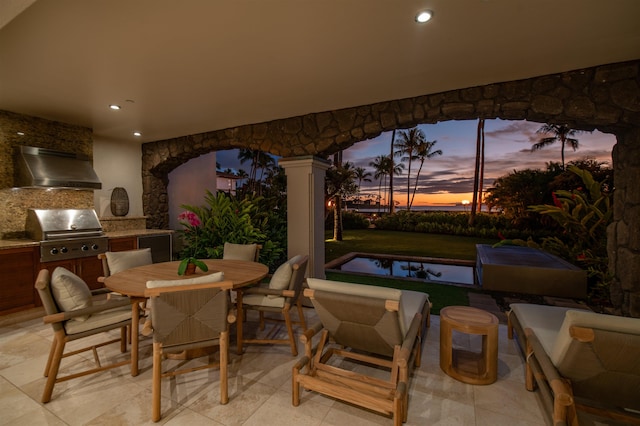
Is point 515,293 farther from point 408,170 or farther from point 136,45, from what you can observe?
point 408,170

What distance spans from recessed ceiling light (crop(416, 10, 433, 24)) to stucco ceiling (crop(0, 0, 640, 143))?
0.05m

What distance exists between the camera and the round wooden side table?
2.22 metres

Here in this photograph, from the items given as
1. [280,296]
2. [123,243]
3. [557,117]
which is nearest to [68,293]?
[280,296]

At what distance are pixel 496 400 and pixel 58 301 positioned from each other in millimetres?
3308

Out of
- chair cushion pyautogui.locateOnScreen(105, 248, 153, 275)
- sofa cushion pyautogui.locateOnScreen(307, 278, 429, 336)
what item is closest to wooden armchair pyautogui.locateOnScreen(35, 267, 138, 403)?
chair cushion pyautogui.locateOnScreen(105, 248, 153, 275)

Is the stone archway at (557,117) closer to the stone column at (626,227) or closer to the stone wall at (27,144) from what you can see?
the stone column at (626,227)

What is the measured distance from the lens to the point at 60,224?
421cm

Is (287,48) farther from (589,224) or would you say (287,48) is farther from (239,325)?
(589,224)

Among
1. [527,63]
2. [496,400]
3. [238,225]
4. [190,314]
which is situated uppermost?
[527,63]

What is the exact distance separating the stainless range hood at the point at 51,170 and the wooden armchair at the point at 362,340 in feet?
14.3

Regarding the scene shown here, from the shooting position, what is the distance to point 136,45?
7.75 ft

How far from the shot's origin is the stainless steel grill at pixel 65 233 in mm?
3971

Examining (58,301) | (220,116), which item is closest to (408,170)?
(220,116)

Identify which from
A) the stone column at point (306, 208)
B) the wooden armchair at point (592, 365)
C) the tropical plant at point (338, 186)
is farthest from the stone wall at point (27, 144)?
the tropical plant at point (338, 186)
